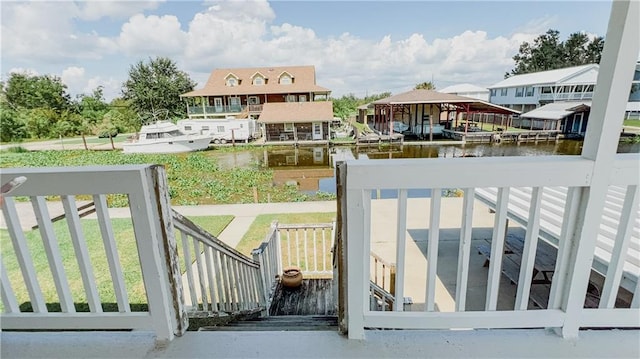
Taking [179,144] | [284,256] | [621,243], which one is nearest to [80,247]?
[621,243]

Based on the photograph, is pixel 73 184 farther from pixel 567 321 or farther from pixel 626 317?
pixel 626 317

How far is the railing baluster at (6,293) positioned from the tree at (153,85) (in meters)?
6.92

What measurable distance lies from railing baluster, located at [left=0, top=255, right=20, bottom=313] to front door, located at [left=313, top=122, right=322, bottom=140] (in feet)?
57.2

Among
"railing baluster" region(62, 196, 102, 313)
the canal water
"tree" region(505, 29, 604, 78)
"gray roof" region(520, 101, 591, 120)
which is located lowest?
the canal water

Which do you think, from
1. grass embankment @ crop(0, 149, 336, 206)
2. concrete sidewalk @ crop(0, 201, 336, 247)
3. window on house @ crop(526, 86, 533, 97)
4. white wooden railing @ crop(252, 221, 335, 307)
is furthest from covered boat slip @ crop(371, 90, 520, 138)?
white wooden railing @ crop(252, 221, 335, 307)

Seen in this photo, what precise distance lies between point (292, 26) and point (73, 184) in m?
1.94

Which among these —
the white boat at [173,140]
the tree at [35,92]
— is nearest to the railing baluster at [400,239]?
the tree at [35,92]

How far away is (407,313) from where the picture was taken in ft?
3.90

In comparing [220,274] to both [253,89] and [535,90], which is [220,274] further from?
[253,89]

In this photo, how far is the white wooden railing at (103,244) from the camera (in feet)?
3.40

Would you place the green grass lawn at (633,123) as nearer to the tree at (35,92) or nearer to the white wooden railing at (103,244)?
the white wooden railing at (103,244)

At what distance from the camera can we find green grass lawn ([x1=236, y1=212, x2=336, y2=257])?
5.08 meters

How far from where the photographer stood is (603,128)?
950 mm

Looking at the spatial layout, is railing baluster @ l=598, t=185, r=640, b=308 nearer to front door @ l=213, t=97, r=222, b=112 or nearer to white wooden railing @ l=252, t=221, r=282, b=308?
white wooden railing @ l=252, t=221, r=282, b=308
